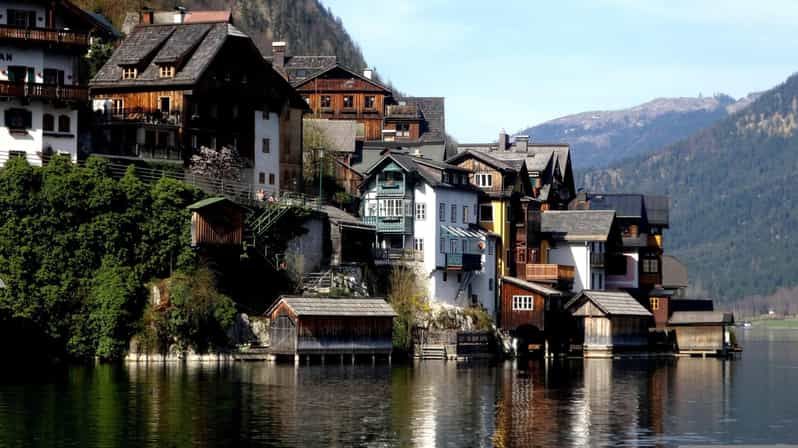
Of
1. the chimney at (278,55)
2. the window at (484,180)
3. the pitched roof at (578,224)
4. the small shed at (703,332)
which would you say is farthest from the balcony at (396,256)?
the chimney at (278,55)

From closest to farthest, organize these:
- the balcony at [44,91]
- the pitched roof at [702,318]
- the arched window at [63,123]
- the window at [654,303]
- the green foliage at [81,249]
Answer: the green foliage at [81,249] → the balcony at [44,91] → the arched window at [63,123] → the pitched roof at [702,318] → the window at [654,303]

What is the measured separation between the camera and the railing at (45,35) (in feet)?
334

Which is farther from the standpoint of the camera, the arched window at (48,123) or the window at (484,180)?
the window at (484,180)

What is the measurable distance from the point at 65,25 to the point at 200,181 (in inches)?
541

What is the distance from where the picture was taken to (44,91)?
101938 millimetres

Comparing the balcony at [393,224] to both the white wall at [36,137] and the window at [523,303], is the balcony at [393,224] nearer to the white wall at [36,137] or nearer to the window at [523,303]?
the window at [523,303]

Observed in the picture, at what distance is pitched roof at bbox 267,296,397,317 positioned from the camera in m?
100

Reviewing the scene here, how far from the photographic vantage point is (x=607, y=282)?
14562 centimetres

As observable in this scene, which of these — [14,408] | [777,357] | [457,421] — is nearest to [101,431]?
[14,408]

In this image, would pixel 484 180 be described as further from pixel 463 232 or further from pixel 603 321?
pixel 603 321

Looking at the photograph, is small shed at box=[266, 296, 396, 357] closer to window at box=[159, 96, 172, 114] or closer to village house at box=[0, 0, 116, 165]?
village house at box=[0, 0, 116, 165]

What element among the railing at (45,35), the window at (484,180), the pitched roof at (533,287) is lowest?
the pitched roof at (533,287)

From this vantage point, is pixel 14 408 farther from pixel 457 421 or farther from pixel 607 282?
pixel 607 282

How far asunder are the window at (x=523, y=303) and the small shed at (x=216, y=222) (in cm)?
2796
